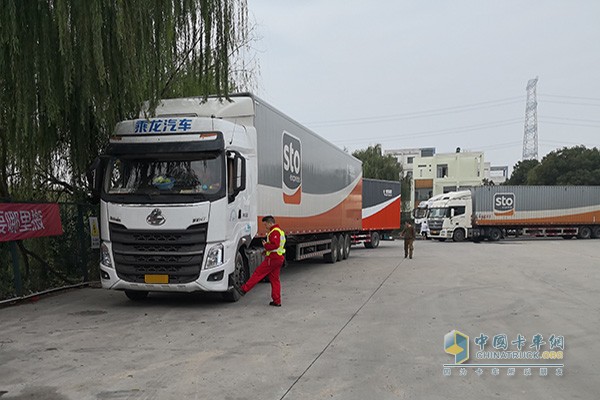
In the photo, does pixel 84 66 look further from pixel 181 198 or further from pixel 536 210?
pixel 536 210

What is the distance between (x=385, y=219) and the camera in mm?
29281

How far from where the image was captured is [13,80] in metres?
7.69

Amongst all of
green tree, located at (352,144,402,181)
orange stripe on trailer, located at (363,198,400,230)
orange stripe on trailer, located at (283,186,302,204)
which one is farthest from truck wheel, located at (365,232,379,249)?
green tree, located at (352,144,402,181)

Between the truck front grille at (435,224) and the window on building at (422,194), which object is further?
the window on building at (422,194)

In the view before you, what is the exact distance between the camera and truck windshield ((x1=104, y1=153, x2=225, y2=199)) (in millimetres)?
8883

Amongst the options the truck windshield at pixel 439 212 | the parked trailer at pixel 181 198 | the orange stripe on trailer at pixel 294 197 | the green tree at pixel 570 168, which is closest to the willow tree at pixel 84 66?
the parked trailer at pixel 181 198

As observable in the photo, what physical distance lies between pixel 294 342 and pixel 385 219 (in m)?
23.0

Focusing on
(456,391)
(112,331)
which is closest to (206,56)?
(112,331)

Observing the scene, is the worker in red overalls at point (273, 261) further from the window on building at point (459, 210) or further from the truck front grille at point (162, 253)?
the window on building at point (459, 210)

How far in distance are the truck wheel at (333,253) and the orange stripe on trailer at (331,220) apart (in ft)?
1.44

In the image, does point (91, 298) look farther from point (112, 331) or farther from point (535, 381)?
point (535, 381)

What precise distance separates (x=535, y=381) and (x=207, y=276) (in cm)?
536

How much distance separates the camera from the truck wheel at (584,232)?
127 feet

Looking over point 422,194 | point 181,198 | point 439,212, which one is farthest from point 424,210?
point 422,194
